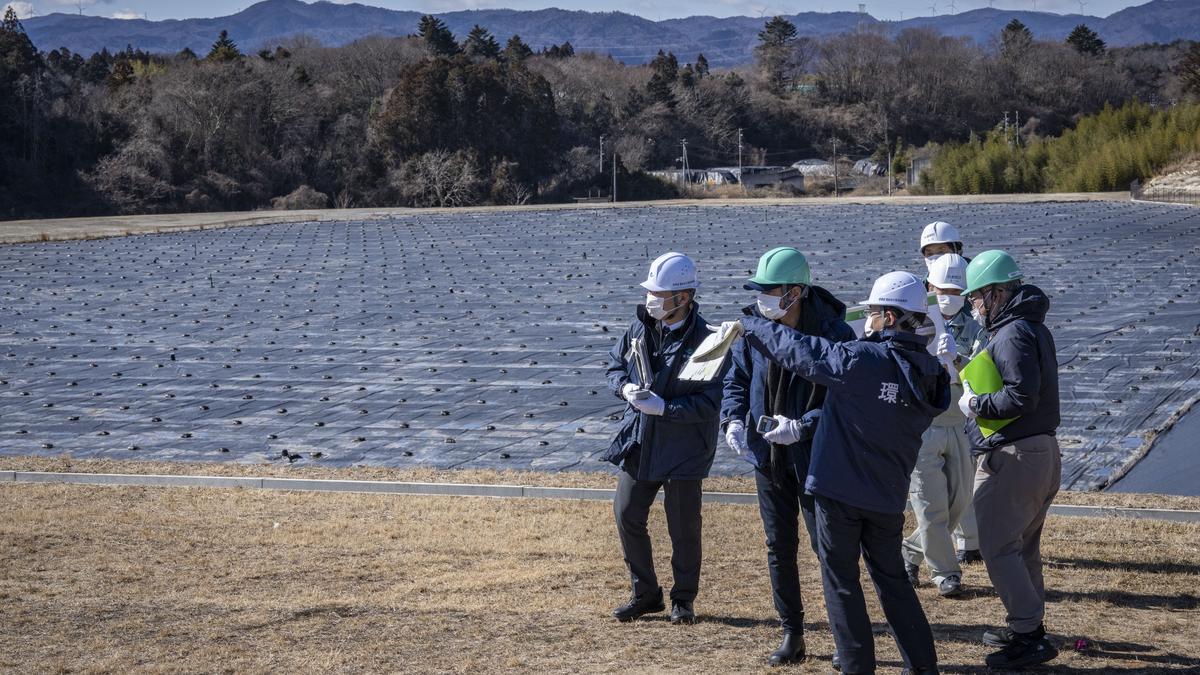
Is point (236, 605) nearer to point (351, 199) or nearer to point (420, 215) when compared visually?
point (420, 215)

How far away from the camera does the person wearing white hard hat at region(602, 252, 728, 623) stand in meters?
5.83

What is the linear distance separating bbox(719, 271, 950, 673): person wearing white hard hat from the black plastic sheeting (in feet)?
15.4

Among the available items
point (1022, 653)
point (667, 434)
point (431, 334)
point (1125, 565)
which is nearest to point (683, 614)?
point (667, 434)

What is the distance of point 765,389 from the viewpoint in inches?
208

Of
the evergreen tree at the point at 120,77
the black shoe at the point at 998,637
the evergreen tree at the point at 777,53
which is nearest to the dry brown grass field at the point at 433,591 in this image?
the black shoe at the point at 998,637

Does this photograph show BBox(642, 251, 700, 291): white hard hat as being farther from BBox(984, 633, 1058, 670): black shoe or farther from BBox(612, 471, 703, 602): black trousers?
BBox(984, 633, 1058, 670): black shoe

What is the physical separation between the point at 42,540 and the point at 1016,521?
223 inches

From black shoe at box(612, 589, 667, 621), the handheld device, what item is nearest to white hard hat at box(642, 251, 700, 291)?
the handheld device

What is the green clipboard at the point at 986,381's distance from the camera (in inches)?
212

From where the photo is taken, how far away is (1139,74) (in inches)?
4589

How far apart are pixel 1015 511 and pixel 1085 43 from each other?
129m

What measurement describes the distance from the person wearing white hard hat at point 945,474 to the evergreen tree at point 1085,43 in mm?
125630

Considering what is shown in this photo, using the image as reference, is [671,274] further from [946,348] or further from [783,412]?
[946,348]

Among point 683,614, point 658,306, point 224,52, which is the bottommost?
point 683,614
